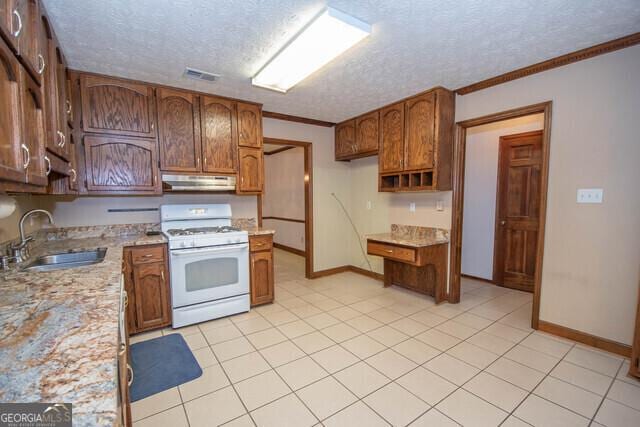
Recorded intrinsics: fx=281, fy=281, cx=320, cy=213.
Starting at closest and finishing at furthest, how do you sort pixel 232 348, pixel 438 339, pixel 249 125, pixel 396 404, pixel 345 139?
pixel 396 404, pixel 232 348, pixel 438 339, pixel 249 125, pixel 345 139

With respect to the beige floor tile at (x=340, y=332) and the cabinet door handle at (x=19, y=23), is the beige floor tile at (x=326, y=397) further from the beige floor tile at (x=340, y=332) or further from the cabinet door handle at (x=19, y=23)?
the cabinet door handle at (x=19, y=23)

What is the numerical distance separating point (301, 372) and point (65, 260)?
1.97m

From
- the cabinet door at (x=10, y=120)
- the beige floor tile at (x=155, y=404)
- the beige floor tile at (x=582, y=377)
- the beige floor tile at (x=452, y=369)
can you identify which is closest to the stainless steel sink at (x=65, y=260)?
the beige floor tile at (x=155, y=404)

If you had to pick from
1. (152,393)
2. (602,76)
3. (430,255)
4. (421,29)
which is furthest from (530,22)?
(152,393)

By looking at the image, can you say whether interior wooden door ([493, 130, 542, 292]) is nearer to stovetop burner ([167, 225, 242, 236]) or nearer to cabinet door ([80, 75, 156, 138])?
stovetop burner ([167, 225, 242, 236])

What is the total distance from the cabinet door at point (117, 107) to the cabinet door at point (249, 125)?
0.88m

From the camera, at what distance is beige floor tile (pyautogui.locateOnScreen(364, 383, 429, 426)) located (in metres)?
1.64

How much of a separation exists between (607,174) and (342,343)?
2564 millimetres

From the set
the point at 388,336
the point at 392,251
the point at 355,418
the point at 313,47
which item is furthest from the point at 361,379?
the point at 313,47

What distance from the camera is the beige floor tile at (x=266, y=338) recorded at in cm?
246

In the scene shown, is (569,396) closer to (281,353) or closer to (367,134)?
(281,353)

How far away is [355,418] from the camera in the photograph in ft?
5.37

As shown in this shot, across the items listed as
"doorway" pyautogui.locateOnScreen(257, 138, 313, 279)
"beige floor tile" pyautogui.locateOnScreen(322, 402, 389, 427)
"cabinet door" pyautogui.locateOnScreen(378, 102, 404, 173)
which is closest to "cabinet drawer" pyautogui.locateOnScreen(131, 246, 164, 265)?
"beige floor tile" pyautogui.locateOnScreen(322, 402, 389, 427)

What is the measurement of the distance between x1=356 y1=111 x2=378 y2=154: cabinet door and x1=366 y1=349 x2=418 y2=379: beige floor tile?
8.38 ft
